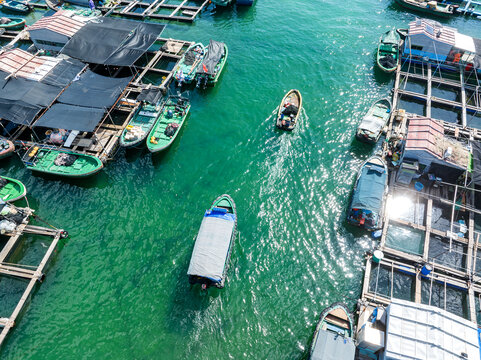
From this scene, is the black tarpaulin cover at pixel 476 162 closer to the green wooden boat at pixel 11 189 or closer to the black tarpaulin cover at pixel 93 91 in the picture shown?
the black tarpaulin cover at pixel 93 91

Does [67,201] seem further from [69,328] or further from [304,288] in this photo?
[304,288]

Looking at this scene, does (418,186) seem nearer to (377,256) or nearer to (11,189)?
(377,256)

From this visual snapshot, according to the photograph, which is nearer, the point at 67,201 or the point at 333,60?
the point at 67,201

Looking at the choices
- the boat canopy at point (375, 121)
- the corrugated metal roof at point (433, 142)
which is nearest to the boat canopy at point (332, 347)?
the corrugated metal roof at point (433, 142)

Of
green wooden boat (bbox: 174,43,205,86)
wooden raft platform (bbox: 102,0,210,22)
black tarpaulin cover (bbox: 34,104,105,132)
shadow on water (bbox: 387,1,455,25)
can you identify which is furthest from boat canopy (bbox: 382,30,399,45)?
black tarpaulin cover (bbox: 34,104,105,132)

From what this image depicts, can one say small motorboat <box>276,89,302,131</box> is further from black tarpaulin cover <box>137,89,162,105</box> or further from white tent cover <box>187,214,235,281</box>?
black tarpaulin cover <box>137,89,162,105</box>

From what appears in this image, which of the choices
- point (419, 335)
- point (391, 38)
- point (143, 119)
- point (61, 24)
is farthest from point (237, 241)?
point (61, 24)

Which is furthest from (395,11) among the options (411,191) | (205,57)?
(411,191)
